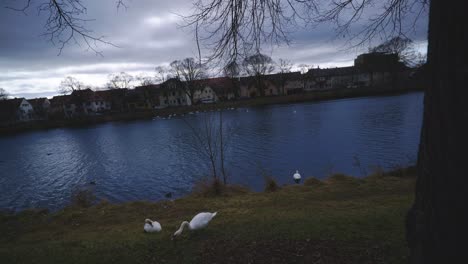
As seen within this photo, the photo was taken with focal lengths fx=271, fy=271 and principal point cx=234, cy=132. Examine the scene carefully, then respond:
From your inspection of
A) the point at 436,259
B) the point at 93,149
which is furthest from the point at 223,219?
the point at 93,149

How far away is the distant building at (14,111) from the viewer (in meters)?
69.2

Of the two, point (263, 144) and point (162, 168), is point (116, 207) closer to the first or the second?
point (162, 168)

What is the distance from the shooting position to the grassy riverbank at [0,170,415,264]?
4.12 meters

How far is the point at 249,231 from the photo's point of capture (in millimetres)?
5266

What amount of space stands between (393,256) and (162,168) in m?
17.0

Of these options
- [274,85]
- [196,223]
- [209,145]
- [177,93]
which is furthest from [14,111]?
[196,223]

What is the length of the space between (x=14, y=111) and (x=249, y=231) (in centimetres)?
9320

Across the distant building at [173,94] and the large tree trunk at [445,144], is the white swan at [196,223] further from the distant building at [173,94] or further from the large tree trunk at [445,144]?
the distant building at [173,94]

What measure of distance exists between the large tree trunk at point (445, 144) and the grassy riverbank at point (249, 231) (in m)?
1.62

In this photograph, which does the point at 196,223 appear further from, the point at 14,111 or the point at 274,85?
the point at 14,111

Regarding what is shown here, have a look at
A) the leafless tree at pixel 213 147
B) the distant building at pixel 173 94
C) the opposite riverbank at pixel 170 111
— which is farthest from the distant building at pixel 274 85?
the leafless tree at pixel 213 147

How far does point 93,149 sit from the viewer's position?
30141 mm

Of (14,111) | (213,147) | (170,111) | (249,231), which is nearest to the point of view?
(249,231)

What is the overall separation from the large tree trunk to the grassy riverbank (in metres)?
1.62
